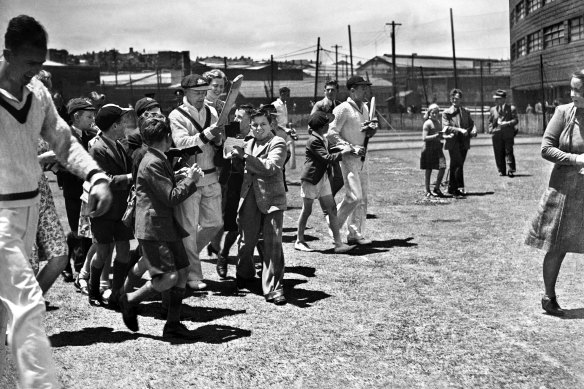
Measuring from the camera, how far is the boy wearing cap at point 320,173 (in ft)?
28.7

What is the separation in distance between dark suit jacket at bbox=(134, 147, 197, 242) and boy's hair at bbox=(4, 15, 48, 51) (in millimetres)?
1940

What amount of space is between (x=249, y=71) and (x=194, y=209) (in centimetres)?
8588

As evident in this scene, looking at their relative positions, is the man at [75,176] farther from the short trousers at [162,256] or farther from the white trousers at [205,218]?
the short trousers at [162,256]

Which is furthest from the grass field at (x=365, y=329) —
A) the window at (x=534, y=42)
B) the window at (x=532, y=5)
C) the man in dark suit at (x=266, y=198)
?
the window at (x=534, y=42)

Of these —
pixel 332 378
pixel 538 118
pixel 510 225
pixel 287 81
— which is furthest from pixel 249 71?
pixel 332 378

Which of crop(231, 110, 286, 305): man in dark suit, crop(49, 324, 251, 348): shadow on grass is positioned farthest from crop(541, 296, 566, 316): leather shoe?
crop(49, 324, 251, 348): shadow on grass

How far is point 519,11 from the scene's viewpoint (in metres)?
48.4

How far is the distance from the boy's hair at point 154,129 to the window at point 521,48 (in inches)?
1811

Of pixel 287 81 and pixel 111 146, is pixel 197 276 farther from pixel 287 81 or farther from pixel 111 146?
pixel 287 81

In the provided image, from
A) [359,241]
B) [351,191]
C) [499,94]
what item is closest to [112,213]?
[351,191]

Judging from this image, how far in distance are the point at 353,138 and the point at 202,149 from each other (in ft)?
9.68

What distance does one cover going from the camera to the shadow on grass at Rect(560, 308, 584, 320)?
235 inches

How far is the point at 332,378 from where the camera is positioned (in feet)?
15.2

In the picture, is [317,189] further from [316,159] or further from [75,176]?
[75,176]
